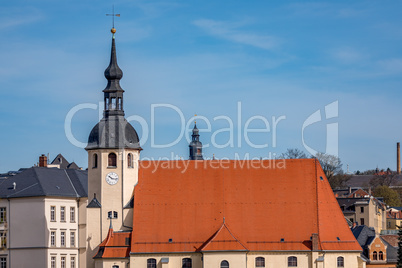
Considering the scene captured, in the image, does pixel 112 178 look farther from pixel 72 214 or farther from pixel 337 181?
pixel 337 181

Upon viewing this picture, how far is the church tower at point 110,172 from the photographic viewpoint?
3172 inches

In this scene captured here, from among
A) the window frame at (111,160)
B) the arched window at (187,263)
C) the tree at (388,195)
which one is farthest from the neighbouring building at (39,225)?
the tree at (388,195)

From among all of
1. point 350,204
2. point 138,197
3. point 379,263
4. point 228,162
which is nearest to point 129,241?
point 138,197

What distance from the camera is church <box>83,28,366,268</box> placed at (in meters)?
78.1

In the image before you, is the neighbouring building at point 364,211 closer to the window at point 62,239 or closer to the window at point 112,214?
the window at point 62,239

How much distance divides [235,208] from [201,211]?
2890 mm

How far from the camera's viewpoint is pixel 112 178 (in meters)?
81.1

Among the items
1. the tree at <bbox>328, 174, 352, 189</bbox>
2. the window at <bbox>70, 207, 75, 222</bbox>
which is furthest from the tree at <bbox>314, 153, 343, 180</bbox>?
the window at <bbox>70, 207, 75, 222</bbox>

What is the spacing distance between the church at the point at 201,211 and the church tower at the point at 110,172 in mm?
85

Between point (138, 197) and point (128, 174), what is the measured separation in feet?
7.10

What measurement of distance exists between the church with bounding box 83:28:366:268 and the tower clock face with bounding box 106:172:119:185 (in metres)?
0.07

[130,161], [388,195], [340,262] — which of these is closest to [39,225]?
[130,161]

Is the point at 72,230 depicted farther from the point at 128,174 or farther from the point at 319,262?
the point at 319,262

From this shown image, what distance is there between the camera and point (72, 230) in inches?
3556
